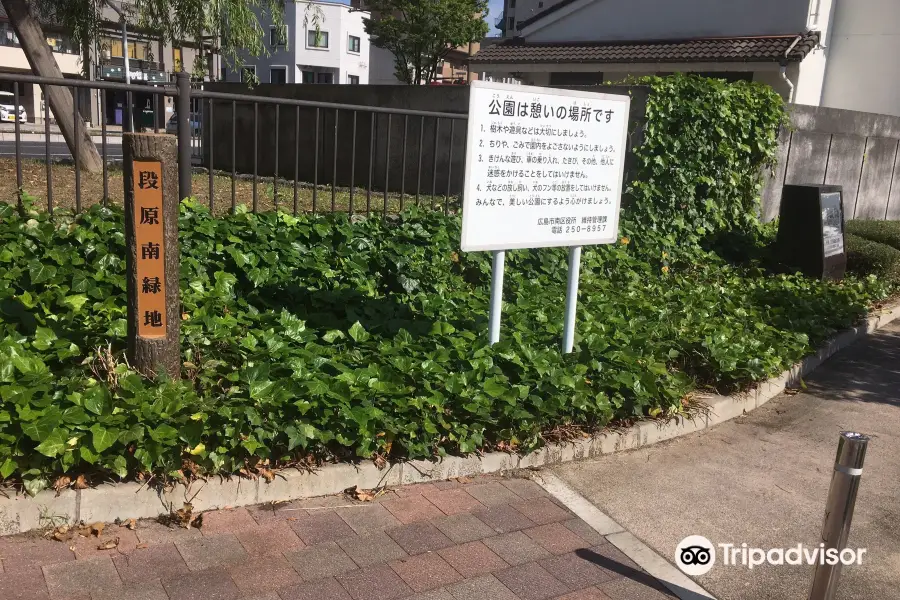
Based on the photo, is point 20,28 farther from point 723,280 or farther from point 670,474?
point 670,474

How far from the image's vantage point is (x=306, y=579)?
10.5 ft

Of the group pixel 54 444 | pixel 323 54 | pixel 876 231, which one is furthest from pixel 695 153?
pixel 323 54

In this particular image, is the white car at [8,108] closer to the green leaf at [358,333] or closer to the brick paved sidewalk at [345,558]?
the green leaf at [358,333]

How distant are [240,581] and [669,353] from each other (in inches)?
139

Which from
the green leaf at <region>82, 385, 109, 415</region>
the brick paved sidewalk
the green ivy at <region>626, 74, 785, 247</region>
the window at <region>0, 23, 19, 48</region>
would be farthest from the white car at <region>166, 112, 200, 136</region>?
the window at <region>0, 23, 19, 48</region>

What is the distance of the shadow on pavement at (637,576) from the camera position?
3.39m

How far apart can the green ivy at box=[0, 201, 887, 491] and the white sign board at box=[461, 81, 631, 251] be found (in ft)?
2.51

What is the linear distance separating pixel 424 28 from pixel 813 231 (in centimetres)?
3266

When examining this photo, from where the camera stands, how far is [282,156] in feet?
40.7

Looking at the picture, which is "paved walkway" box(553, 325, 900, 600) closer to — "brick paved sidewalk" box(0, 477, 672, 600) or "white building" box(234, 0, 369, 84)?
"brick paved sidewalk" box(0, 477, 672, 600)

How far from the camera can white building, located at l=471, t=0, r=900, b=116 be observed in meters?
16.5

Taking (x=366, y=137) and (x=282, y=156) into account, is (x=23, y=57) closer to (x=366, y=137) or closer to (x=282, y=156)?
(x=282, y=156)

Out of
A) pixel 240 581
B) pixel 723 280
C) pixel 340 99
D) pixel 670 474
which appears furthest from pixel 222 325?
pixel 340 99

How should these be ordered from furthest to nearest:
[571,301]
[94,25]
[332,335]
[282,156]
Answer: [94,25] → [282,156] → [571,301] → [332,335]
